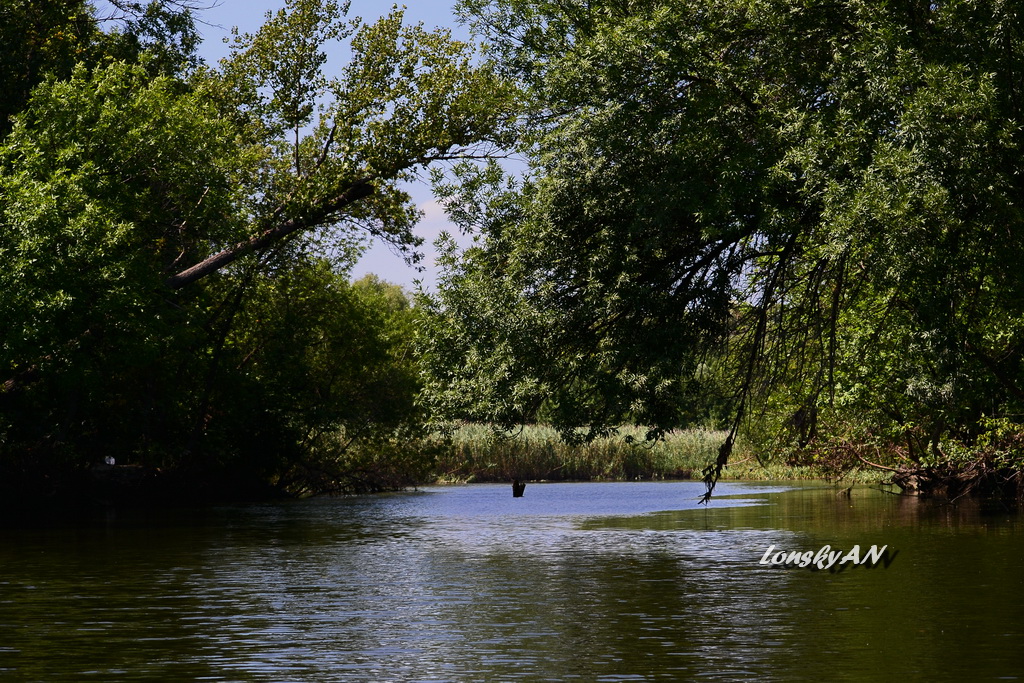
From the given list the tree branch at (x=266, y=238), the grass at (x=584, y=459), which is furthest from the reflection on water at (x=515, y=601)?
the grass at (x=584, y=459)

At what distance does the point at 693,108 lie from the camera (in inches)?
852

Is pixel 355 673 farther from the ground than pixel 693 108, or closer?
closer

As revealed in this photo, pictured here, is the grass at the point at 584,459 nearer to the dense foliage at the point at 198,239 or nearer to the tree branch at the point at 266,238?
the dense foliage at the point at 198,239

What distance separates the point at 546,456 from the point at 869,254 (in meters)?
43.9

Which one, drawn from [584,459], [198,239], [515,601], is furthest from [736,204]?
[584,459]

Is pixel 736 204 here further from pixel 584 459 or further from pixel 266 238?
pixel 584 459

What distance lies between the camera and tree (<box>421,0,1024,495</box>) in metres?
18.0

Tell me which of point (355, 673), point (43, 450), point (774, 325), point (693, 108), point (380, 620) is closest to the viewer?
point (355, 673)

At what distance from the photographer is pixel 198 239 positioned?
41.8 m

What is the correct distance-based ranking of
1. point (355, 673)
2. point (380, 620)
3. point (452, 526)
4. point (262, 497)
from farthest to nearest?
point (262, 497) < point (452, 526) < point (380, 620) < point (355, 673)

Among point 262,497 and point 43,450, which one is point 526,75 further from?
point 262,497

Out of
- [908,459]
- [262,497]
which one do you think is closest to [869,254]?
[908,459]

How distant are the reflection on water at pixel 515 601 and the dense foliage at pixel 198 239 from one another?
6.03m

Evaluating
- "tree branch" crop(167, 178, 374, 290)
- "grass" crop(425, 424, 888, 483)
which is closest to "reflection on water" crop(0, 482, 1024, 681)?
"tree branch" crop(167, 178, 374, 290)
